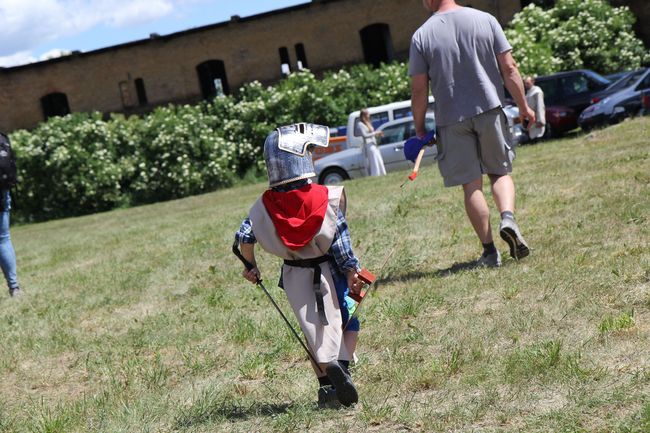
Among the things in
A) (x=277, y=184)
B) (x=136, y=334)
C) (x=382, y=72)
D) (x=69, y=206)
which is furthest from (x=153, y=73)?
(x=277, y=184)

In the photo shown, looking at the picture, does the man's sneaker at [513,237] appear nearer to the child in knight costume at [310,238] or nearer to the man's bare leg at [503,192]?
the man's bare leg at [503,192]

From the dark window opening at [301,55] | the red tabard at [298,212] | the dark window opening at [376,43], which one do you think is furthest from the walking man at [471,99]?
the dark window opening at [376,43]

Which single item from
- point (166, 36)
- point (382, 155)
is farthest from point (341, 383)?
point (166, 36)

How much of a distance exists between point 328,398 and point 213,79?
40.4 meters

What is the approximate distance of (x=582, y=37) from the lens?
36281mm

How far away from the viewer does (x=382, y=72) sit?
36.9 metres

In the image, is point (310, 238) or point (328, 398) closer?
point (310, 238)

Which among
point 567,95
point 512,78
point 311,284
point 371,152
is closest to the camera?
point 311,284

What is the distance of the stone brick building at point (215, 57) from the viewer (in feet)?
136

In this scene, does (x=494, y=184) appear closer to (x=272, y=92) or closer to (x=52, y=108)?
(x=272, y=92)

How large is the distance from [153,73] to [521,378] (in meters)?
39.9

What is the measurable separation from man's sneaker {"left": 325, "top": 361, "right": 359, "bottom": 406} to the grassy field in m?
0.09

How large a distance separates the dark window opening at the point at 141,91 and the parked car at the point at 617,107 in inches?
985

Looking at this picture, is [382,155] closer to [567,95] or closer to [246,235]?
[567,95]
